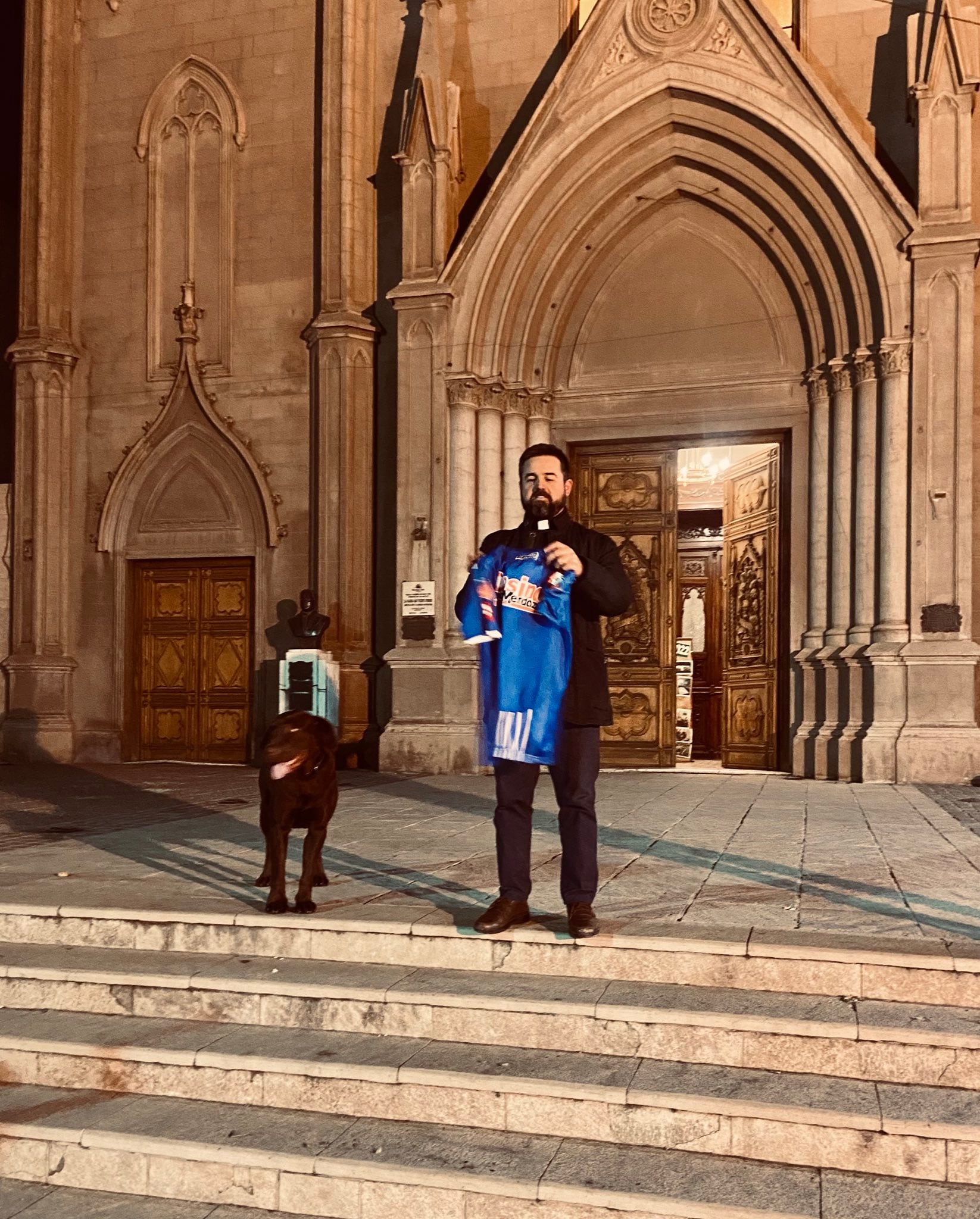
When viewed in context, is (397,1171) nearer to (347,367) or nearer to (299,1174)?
(299,1174)

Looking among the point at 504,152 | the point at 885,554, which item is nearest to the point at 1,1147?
the point at 885,554

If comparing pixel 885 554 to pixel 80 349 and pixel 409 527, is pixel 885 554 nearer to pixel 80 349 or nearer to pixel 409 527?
pixel 409 527

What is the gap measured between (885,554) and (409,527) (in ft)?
16.0

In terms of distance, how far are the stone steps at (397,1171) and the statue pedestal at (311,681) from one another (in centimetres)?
928

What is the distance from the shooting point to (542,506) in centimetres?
505

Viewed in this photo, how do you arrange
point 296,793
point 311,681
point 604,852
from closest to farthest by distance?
point 296,793
point 604,852
point 311,681

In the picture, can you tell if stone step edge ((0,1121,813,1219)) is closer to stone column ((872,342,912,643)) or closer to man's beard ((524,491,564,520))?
man's beard ((524,491,564,520))

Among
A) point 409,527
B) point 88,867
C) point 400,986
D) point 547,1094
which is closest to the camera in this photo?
point 547,1094

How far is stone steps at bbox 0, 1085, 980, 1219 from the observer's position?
3.46 meters

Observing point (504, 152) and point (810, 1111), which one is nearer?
point (810, 1111)

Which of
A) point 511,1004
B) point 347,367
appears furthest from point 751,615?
point 511,1004

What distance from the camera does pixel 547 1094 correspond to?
392 centimetres

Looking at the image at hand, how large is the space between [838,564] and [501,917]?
8406 millimetres

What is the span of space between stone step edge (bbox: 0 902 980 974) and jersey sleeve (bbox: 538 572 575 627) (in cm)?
124
